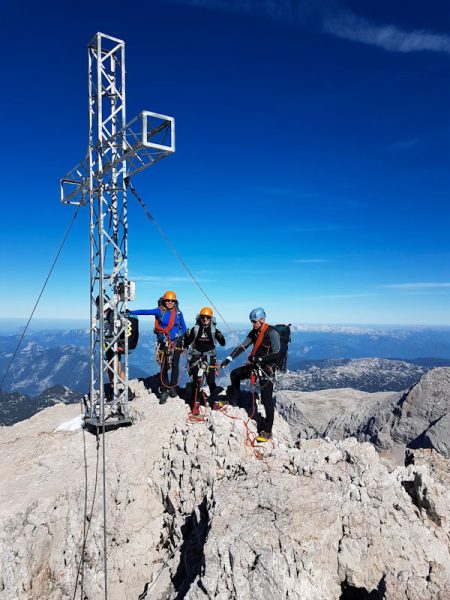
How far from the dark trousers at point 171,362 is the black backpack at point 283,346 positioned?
3327 mm

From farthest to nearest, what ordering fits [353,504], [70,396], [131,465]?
[70,396], [131,465], [353,504]

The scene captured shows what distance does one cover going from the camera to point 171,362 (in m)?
12.8

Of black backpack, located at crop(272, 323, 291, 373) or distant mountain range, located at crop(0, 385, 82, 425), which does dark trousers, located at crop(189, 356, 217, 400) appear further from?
distant mountain range, located at crop(0, 385, 82, 425)

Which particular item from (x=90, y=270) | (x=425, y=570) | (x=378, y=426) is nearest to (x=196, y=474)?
(x=425, y=570)

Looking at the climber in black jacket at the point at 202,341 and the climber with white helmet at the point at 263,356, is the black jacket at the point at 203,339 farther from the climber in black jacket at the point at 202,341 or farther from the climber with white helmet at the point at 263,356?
the climber with white helmet at the point at 263,356

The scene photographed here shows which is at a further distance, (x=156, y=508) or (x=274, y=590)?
(x=156, y=508)

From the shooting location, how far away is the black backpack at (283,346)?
36.7 feet

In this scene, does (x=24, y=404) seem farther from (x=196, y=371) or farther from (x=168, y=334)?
(x=196, y=371)

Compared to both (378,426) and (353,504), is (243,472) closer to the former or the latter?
(353,504)

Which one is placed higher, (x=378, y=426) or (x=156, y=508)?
(x=156, y=508)

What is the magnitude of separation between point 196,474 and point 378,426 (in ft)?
91.8

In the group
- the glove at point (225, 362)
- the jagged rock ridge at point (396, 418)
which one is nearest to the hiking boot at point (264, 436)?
the glove at point (225, 362)

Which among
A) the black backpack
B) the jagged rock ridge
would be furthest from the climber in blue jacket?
the jagged rock ridge

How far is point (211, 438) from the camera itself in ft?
31.4
